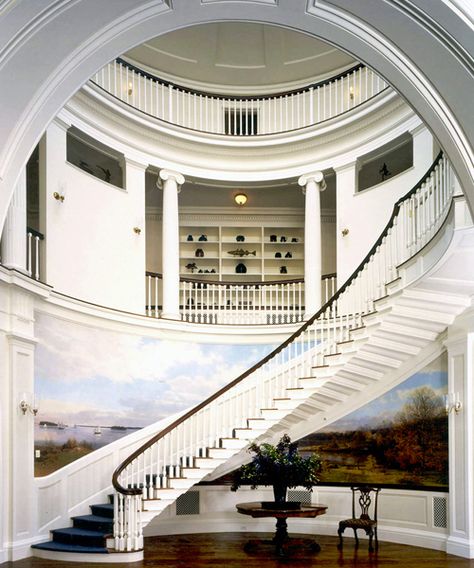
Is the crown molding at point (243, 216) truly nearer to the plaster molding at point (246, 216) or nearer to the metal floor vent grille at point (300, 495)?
the plaster molding at point (246, 216)

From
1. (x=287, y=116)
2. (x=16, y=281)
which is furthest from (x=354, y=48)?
(x=287, y=116)

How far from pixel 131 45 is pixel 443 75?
1430 millimetres

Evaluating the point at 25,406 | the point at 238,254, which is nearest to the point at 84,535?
the point at 25,406

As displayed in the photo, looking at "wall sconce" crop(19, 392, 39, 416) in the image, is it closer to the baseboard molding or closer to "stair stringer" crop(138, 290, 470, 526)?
"stair stringer" crop(138, 290, 470, 526)

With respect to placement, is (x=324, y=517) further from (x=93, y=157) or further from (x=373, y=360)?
(x=93, y=157)

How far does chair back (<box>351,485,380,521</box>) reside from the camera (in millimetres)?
10618

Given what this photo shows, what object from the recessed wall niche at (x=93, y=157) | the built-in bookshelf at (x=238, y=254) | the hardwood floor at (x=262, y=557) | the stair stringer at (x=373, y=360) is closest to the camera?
the hardwood floor at (x=262, y=557)

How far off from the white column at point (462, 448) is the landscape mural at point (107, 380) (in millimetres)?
4043

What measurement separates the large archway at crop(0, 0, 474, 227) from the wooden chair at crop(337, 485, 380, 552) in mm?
7847

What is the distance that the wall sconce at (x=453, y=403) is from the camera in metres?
10.0

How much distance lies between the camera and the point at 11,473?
30.5 ft

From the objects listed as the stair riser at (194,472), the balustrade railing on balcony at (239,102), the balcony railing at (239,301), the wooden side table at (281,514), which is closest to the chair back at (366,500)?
the wooden side table at (281,514)

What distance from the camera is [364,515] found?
10.4 metres

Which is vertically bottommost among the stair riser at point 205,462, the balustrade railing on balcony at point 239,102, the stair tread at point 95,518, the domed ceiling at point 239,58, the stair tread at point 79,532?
the stair tread at point 79,532
